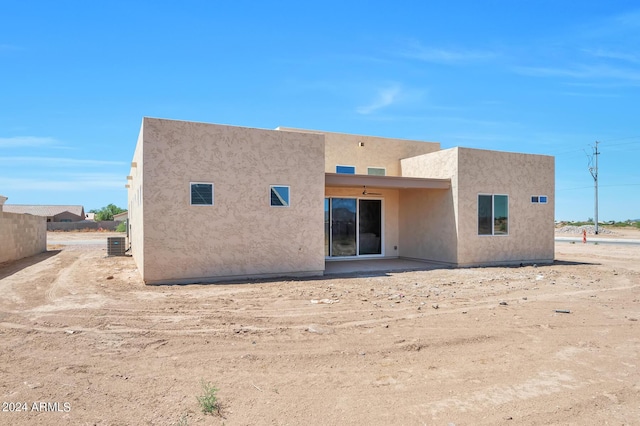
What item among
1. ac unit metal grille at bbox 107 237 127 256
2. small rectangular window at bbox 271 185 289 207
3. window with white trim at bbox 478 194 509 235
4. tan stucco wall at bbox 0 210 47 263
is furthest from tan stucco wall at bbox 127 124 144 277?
window with white trim at bbox 478 194 509 235

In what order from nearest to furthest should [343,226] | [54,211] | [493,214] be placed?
[493,214] → [343,226] → [54,211]

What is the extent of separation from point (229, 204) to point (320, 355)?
6.59 meters

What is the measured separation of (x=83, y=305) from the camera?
8.30 m

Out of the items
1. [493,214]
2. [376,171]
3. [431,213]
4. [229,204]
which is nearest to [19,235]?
[229,204]

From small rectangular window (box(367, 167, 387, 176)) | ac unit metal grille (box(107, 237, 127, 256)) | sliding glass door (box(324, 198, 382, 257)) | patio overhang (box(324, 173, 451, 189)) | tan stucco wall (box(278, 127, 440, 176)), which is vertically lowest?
ac unit metal grille (box(107, 237, 127, 256))

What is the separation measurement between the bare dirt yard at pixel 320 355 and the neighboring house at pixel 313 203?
153cm

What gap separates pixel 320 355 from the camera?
5500 millimetres

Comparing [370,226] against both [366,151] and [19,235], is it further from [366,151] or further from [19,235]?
[19,235]

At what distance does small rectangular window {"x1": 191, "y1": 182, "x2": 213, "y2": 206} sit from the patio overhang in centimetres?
362

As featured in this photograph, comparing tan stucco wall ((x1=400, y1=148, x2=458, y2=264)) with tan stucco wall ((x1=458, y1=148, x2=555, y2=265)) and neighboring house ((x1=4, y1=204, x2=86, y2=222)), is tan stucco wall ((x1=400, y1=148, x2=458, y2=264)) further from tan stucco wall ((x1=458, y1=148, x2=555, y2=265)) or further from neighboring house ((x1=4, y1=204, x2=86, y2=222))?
neighboring house ((x1=4, y1=204, x2=86, y2=222))

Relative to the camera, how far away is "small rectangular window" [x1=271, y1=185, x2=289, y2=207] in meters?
11.8

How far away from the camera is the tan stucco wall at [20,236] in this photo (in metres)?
15.9

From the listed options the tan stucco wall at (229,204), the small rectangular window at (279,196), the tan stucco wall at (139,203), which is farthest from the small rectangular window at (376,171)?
the tan stucco wall at (139,203)

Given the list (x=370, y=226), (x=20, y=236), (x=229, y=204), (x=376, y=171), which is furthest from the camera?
(x=20, y=236)
